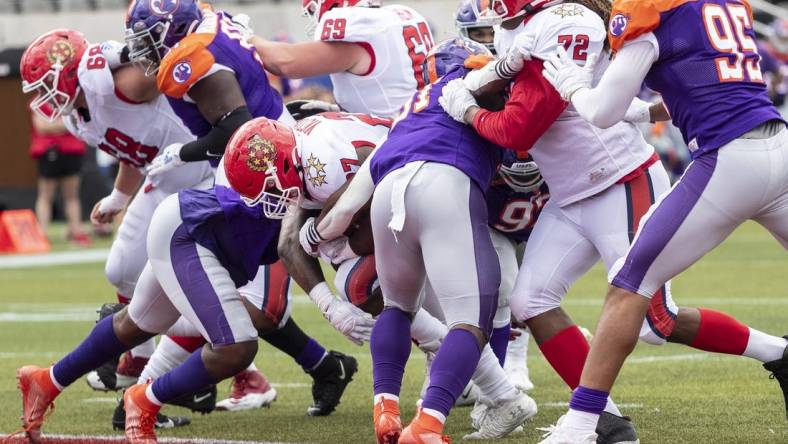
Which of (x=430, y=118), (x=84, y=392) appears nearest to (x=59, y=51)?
(x=84, y=392)

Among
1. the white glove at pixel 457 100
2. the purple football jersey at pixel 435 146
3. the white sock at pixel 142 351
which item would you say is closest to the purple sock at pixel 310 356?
the white sock at pixel 142 351

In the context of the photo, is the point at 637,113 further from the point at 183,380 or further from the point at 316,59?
the point at 183,380

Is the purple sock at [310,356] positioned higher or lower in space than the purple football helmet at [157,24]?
lower

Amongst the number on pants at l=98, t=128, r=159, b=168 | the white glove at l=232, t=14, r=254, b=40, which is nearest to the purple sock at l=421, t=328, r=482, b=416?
the white glove at l=232, t=14, r=254, b=40

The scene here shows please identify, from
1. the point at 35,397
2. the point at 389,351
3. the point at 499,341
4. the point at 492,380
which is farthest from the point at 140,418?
the point at 499,341

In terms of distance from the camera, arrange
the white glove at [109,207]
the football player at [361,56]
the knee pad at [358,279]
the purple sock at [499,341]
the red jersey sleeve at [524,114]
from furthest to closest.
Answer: the white glove at [109,207]
the football player at [361,56]
the purple sock at [499,341]
the knee pad at [358,279]
the red jersey sleeve at [524,114]

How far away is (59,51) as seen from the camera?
19.5ft

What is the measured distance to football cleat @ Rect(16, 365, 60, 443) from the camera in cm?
496

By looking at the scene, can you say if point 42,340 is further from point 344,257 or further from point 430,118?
point 430,118

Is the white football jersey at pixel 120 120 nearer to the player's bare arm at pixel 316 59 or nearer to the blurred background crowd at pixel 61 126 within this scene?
the player's bare arm at pixel 316 59

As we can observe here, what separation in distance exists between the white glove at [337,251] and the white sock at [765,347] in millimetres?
1424

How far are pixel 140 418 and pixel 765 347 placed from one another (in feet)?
7.15

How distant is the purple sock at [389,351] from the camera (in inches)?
Result: 173

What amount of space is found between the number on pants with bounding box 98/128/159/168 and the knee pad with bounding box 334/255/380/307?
165 cm
